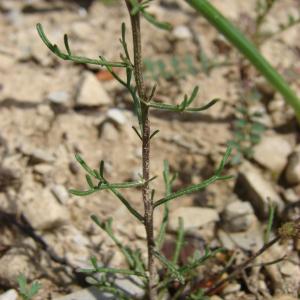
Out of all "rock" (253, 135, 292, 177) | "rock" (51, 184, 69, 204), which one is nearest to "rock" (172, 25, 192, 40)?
"rock" (253, 135, 292, 177)

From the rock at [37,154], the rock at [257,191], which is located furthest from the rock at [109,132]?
the rock at [257,191]

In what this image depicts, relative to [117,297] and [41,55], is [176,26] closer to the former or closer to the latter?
[41,55]

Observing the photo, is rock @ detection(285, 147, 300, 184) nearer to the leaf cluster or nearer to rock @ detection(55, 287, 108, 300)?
the leaf cluster

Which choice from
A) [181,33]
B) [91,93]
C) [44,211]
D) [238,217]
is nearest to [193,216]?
[238,217]

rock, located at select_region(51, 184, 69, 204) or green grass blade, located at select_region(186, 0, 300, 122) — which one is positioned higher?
green grass blade, located at select_region(186, 0, 300, 122)

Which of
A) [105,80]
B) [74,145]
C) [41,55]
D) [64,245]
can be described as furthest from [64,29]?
[64,245]
